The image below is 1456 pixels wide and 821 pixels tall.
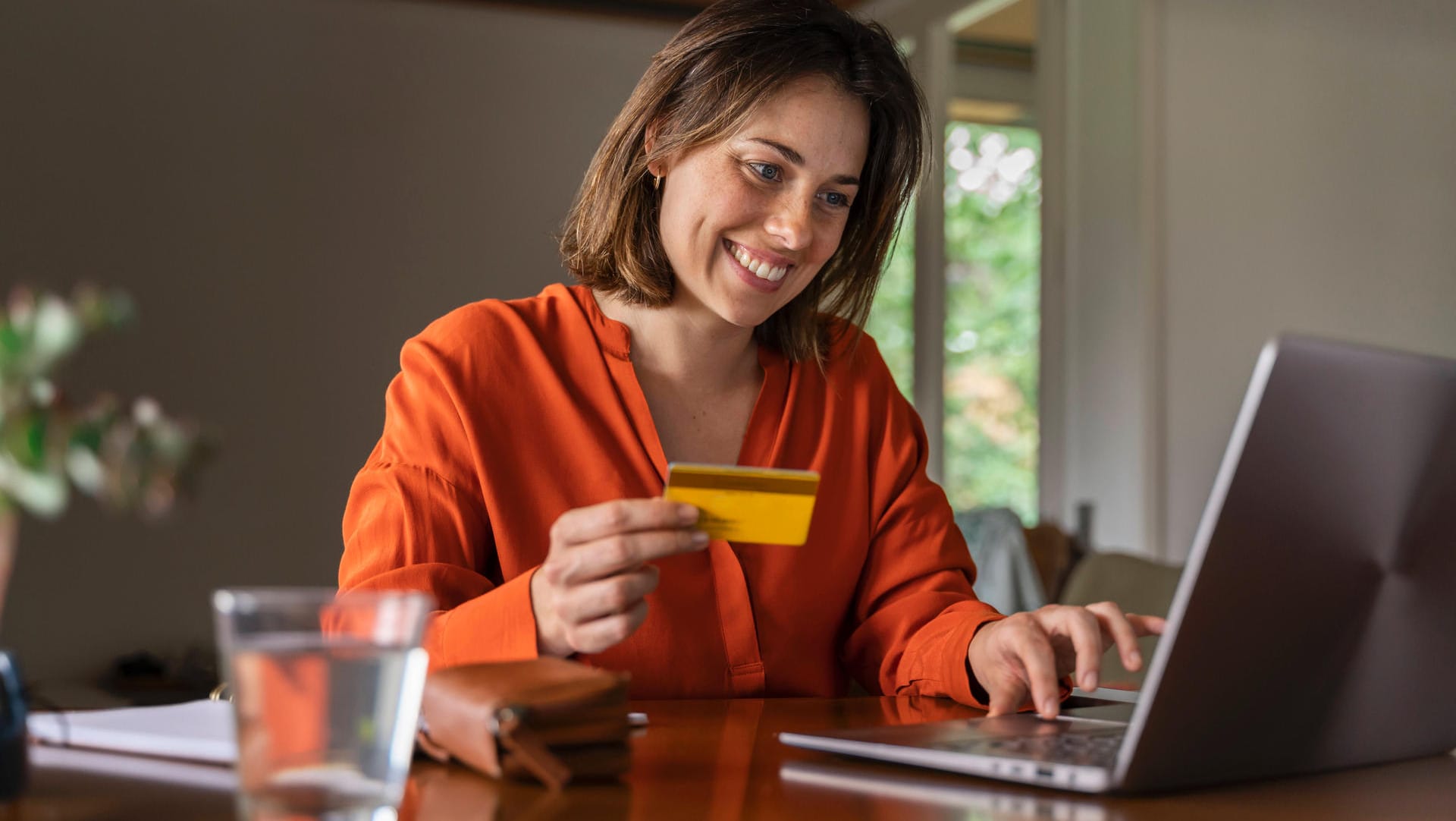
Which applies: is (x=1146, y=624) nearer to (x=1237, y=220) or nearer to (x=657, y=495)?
(x=657, y=495)

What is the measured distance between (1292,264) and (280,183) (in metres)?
3.82

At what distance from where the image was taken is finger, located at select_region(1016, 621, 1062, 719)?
1.08 m

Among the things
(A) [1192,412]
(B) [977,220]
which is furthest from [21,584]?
(A) [1192,412]

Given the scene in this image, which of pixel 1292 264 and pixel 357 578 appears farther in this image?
pixel 1292 264

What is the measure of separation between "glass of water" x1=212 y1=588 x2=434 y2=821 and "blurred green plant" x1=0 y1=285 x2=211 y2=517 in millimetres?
65

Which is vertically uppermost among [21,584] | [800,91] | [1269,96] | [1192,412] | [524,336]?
[1269,96]

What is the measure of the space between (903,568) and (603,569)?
0.69 metres

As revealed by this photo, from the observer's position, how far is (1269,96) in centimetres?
432

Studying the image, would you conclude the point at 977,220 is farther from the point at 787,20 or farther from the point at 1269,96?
the point at 787,20

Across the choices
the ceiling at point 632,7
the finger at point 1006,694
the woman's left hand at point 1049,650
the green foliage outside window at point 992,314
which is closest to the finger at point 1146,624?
the woman's left hand at point 1049,650

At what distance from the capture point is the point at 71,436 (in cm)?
56

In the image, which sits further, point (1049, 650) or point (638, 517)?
point (1049, 650)

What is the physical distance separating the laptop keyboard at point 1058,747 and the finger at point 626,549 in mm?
218

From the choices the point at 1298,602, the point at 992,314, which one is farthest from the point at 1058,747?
the point at 992,314
